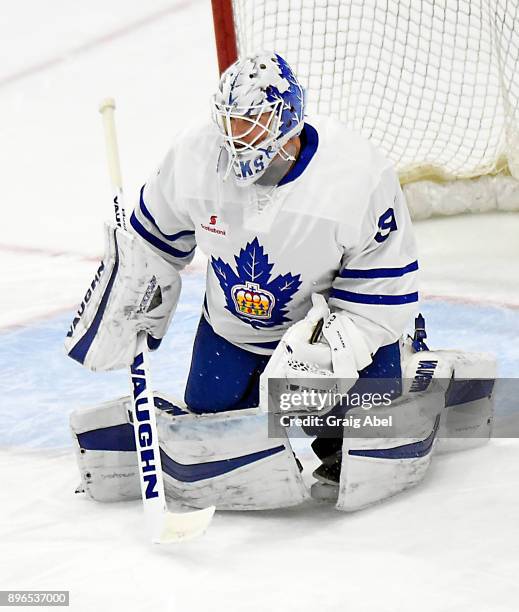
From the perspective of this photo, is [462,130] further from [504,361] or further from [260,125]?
[260,125]

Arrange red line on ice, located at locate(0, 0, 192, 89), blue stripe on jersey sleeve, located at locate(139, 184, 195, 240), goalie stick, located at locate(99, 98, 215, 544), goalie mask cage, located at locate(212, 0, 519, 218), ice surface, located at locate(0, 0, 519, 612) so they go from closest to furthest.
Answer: ice surface, located at locate(0, 0, 519, 612)
goalie stick, located at locate(99, 98, 215, 544)
blue stripe on jersey sleeve, located at locate(139, 184, 195, 240)
goalie mask cage, located at locate(212, 0, 519, 218)
red line on ice, located at locate(0, 0, 192, 89)

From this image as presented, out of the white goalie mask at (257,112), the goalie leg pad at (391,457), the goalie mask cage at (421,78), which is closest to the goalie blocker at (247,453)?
the goalie leg pad at (391,457)

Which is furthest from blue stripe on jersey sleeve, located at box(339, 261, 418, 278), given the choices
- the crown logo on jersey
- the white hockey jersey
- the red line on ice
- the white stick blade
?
the red line on ice

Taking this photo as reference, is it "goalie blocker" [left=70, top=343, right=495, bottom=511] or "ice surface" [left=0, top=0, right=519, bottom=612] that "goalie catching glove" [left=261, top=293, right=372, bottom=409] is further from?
"ice surface" [left=0, top=0, right=519, bottom=612]

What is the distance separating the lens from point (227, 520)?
2162mm

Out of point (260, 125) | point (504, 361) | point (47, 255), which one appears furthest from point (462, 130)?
point (260, 125)

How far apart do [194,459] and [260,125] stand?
631 mm

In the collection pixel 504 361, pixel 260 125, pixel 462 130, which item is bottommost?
pixel 504 361

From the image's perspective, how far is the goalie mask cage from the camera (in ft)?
11.9

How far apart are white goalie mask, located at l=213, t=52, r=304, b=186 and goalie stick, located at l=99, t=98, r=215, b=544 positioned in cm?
22

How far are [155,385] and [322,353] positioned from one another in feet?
3.13

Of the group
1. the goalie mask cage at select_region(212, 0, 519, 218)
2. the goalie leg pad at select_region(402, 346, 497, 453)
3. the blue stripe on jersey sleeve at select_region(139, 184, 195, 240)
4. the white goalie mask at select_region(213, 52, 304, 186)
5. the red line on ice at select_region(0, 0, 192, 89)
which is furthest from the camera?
the red line on ice at select_region(0, 0, 192, 89)

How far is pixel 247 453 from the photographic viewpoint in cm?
213

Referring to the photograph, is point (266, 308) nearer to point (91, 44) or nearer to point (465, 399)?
point (465, 399)
